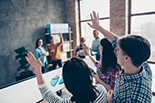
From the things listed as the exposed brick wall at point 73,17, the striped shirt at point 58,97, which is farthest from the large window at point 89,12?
the striped shirt at point 58,97

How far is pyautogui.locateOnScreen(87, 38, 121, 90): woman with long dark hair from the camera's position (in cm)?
119

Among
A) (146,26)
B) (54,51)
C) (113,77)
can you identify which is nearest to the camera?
(113,77)

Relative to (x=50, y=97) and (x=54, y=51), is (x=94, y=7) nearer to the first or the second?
(x=54, y=51)

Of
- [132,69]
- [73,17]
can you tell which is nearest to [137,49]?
[132,69]

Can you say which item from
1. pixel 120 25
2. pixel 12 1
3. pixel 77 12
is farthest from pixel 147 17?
pixel 12 1

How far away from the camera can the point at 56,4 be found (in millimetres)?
4500

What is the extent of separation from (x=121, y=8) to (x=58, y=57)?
7.38 feet

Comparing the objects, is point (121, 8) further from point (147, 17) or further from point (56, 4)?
point (56, 4)

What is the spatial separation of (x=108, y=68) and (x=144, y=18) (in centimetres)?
259

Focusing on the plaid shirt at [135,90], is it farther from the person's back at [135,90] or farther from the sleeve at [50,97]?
the sleeve at [50,97]

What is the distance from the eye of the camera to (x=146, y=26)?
122 inches

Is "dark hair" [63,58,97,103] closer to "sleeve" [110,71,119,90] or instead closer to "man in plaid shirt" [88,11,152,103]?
"man in plaid shirt" [88,11,152,103]

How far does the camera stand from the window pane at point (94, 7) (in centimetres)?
400

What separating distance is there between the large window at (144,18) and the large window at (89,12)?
88 cm
